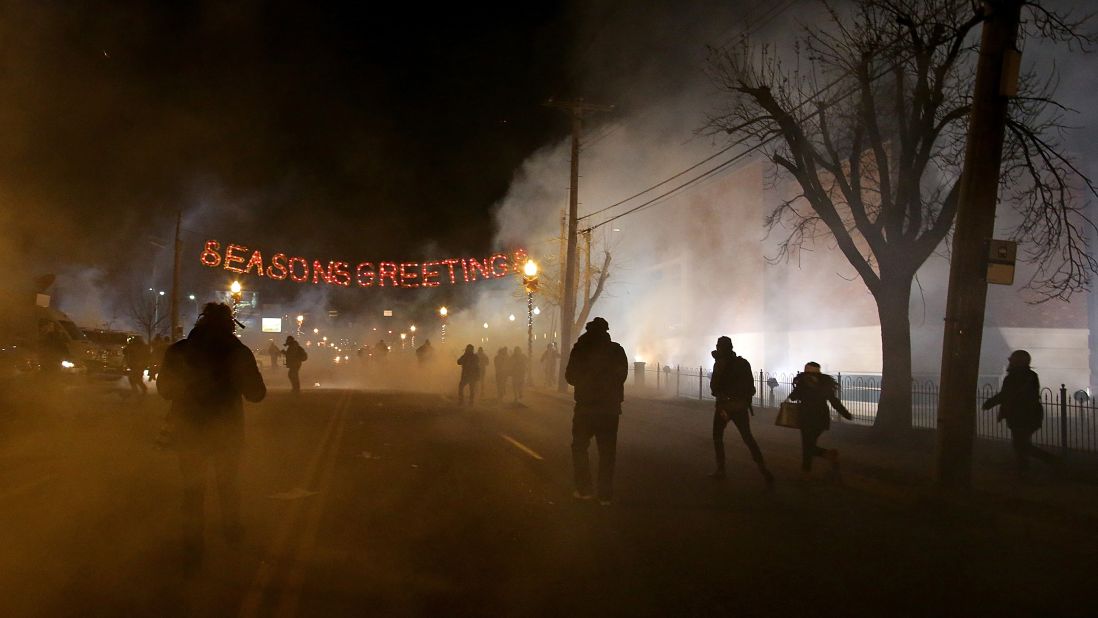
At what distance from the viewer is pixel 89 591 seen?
15.1ft

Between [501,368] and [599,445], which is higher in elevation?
[501,368]

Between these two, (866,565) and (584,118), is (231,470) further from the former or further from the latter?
(584,118)

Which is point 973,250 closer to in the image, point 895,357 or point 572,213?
point 895,357

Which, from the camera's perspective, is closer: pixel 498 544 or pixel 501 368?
pixel 498 544

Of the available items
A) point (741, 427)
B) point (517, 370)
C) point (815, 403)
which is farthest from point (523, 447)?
point (517, 370)

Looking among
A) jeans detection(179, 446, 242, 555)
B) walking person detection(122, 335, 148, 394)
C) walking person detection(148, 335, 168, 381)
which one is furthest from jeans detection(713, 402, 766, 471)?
walking person detection(148, 335, 168, 381)

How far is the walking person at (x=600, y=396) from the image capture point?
732 cm

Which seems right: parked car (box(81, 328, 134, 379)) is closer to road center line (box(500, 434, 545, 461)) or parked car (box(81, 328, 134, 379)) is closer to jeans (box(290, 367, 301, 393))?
jeans (box(290, 367, 301, 393))

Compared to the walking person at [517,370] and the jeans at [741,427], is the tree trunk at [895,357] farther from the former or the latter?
the walking person at [517,370]

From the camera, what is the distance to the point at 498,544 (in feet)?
19.4

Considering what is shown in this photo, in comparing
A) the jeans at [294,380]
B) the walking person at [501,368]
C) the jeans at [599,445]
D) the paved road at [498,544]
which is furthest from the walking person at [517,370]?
the jeans at [599,445]

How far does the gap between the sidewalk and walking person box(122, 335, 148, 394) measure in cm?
1339

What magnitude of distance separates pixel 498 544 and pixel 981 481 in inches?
250

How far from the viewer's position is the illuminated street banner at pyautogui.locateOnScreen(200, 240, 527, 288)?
2395 centimetres
